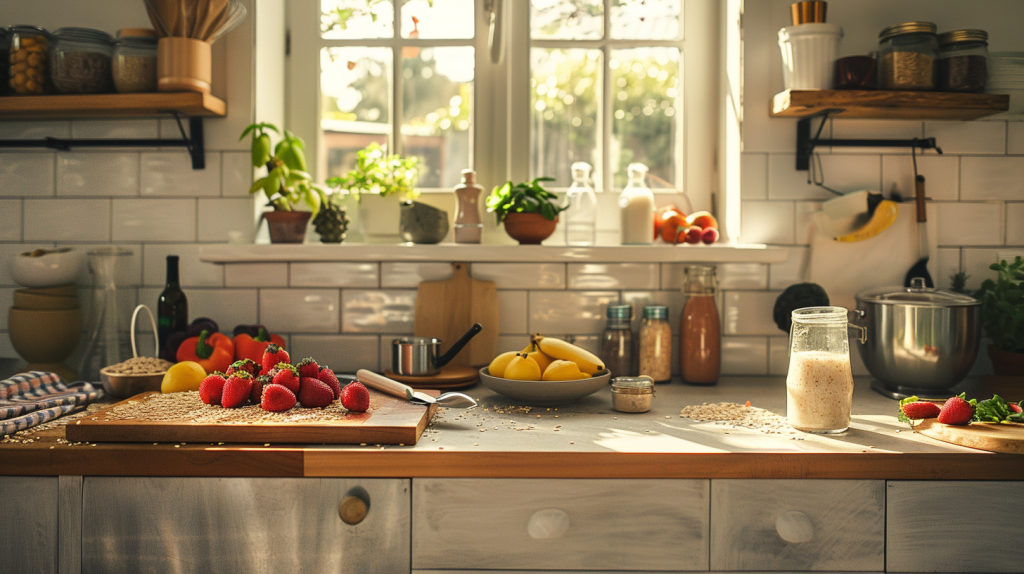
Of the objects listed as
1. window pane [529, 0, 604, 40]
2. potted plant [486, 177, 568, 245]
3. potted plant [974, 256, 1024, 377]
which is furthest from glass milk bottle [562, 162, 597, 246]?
potted plant [974, 256, 1024, 377]

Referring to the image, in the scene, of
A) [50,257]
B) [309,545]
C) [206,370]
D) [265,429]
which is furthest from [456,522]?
[50,257]

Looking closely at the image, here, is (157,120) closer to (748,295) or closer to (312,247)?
(312,247)

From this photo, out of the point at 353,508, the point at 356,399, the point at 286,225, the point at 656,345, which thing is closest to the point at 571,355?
the point at 656,345

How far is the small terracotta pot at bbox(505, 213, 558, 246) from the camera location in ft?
5.58

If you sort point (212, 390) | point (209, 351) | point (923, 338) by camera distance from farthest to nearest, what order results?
point (209, 351), point (923, 338), point (212, 390)

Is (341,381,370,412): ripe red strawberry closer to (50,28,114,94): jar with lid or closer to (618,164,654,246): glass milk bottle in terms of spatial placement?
(618,164,654,246): glass milk bottle

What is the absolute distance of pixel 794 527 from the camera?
3.56ft

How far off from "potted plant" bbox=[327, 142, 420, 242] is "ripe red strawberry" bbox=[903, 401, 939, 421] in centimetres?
132

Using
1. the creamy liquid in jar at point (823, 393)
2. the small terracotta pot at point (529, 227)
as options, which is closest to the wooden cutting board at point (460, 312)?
the small terracotta pot at point (529, 227)

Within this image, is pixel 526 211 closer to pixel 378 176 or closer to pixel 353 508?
pixel 378 176

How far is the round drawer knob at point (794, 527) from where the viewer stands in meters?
1.08

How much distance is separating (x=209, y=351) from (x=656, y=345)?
43.6 inches

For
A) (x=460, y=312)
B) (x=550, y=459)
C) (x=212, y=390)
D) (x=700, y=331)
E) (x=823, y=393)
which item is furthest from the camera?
(x=460, y=312)

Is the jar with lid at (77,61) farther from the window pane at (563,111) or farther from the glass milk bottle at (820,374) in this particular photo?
the glass milk bottle at (820,374)
